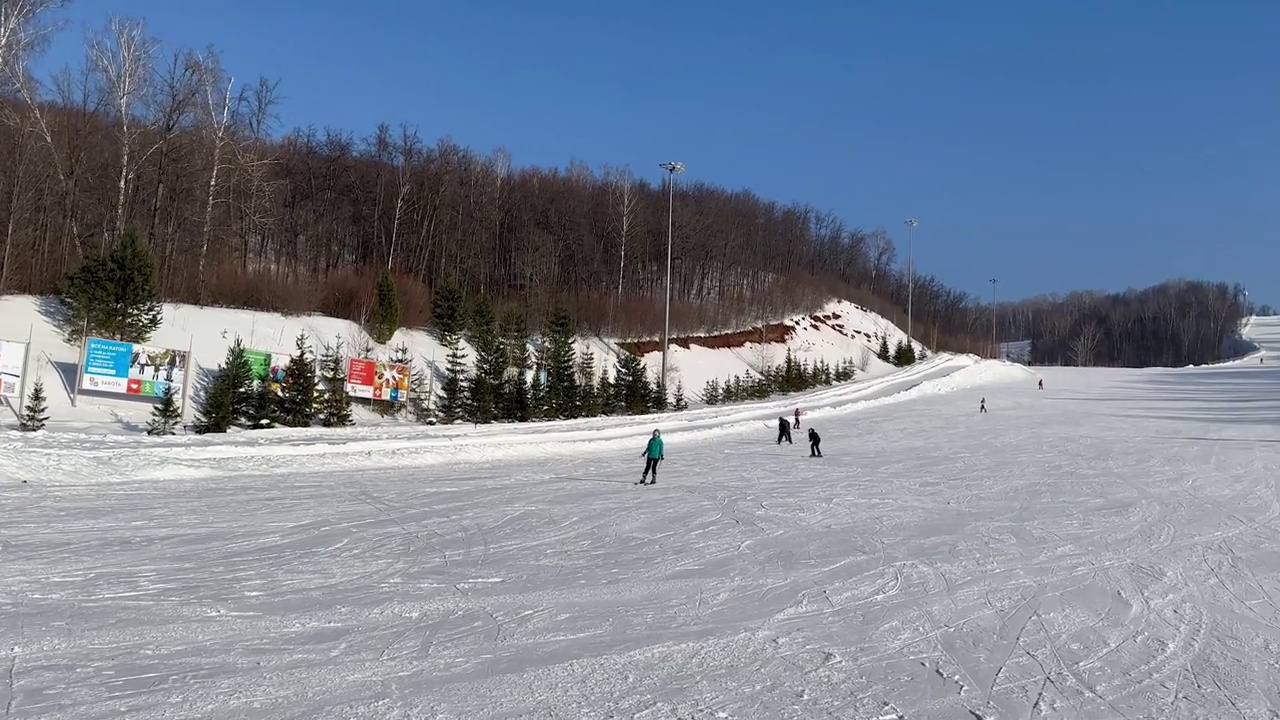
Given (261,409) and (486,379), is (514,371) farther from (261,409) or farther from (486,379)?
(261,409)

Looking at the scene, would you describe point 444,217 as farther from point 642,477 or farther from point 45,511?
point 45,511

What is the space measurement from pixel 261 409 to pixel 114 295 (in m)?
7.21

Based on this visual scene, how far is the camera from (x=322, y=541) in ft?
39.8

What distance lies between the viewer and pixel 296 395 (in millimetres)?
26781

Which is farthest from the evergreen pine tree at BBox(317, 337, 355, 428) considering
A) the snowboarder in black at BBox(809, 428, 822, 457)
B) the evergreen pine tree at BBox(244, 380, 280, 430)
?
the snowboarder in black at BBox(809, 428, 822, 457)

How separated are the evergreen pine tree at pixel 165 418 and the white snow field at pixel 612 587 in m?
2.64

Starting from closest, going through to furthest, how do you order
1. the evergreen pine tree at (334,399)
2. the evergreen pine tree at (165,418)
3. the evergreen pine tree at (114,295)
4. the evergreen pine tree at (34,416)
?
the evergreen pine tree at (34,416), the evergreen pine tree at (165,418), the evergreen pine tree at (114,295), the evergreen pine tree at (334,399)

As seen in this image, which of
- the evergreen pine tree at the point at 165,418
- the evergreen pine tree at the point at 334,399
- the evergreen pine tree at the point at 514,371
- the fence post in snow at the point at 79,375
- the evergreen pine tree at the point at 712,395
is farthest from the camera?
the evergreen pine tree at the point at 712,395

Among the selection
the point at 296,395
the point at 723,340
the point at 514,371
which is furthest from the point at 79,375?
the point at 723,340

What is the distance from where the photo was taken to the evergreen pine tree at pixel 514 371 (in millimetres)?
33406

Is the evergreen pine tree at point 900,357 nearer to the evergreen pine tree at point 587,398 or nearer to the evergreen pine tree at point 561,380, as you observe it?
the evergreen pine tree at point 587,398

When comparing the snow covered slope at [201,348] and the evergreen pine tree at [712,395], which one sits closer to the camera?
the snow covered slope at [201,348]

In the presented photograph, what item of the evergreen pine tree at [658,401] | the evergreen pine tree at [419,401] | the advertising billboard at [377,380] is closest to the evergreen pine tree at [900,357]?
the evergreen pine tree at [658,401]

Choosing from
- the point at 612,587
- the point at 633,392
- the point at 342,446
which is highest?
the point at 633,392
